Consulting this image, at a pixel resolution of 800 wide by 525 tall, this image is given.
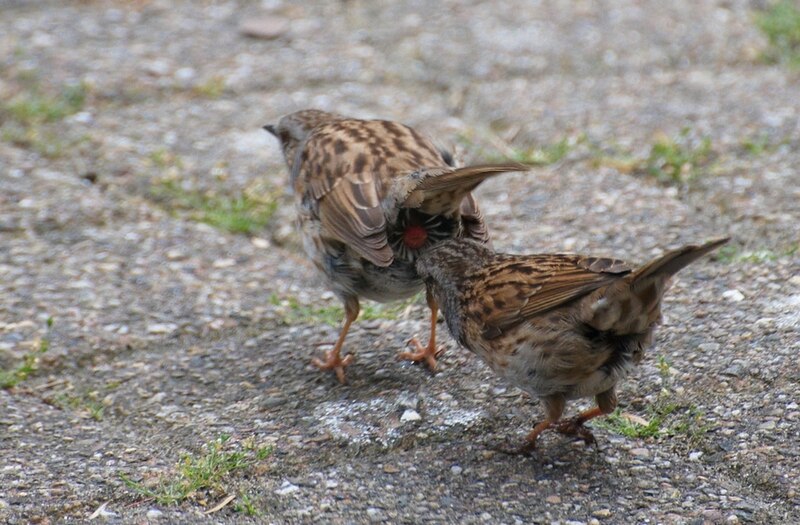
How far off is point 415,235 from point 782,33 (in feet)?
13.4

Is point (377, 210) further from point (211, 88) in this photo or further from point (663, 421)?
point (211, 88)

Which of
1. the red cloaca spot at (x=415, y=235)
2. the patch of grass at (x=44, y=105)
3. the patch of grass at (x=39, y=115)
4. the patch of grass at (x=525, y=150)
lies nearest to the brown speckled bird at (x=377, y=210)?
the red cloaca spot at (x=415, y=235)

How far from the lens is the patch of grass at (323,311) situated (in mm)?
5438

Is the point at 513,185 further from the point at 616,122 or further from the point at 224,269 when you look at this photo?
the point at 224,269

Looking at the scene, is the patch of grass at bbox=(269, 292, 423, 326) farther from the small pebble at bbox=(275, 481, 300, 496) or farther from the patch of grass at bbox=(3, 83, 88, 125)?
the patch of grass at bbox=(3, 83, 88, 125)

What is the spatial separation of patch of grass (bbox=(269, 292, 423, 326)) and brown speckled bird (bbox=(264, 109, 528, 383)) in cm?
30

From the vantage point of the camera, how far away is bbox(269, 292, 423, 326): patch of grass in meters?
5.44

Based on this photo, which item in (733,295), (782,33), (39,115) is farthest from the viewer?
(782,33)

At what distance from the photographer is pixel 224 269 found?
18.9 feet

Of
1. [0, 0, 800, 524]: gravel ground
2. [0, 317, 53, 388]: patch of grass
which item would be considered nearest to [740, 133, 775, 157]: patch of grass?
[0, 0, 800, 524]: gravel ground

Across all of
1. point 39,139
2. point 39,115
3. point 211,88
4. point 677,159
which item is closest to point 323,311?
point 677,159

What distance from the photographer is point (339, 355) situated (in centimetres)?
498

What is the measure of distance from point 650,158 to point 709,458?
2.72 m

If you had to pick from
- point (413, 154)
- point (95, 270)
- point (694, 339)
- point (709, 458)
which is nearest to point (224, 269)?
point (95, 270)
